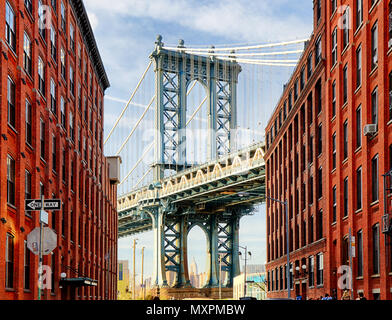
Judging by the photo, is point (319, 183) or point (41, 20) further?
point (319, 183)

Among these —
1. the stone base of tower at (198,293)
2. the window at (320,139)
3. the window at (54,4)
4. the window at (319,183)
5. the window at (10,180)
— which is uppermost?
the window at (54,4)

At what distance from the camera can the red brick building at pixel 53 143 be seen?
26.8 metres

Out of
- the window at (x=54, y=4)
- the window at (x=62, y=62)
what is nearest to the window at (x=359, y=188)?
the window at (x=62, y=62)

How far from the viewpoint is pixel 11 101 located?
27.6 metres

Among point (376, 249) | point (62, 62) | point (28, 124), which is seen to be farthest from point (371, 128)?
point (62, 62)

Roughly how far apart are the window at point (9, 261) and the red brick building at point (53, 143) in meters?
0.04

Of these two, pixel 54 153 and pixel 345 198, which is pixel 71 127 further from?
pixel 345 198

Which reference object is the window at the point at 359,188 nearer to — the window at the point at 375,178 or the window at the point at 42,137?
the window at the point at 375,178

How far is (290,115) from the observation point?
56219mm

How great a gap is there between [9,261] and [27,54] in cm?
1004

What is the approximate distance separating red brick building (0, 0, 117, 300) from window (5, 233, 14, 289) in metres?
0.04
